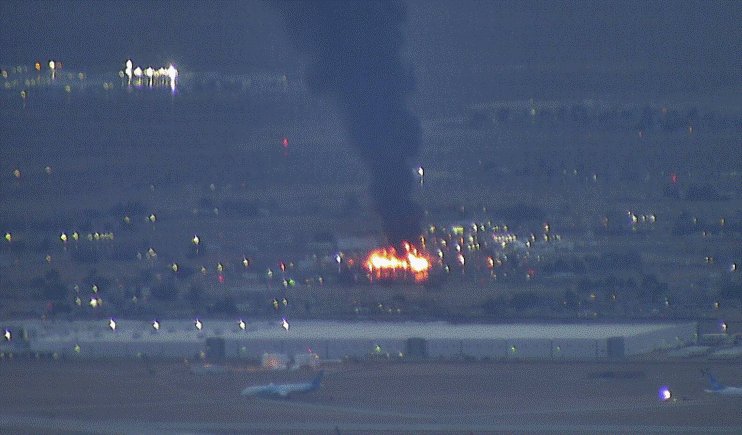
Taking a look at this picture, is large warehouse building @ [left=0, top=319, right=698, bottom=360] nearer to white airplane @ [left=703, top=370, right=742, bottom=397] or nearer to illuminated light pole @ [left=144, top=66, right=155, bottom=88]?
white airplane @ [left=703, top=370, right=742, bottom=397]

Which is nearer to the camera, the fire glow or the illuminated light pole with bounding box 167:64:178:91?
the fire glow

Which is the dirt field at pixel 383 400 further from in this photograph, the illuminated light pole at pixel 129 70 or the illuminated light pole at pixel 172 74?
the illuminated light pole at pixel 172 74

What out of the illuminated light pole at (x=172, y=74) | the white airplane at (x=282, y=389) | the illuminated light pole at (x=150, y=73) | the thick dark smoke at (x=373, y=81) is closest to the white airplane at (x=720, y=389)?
the white airplane at (x=282, y=389)

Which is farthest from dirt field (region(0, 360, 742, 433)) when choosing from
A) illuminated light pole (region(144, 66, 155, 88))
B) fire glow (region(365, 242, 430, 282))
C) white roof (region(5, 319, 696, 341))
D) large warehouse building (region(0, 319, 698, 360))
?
illuminated light pole (region(144, 66, 155, 88))

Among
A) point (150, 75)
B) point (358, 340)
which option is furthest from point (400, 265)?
point (150, 75)

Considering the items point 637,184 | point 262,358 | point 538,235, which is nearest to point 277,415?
point 262,358

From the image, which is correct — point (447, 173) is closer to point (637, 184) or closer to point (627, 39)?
point (637, 184)
